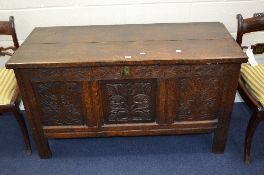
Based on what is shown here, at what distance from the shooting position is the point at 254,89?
1.51 m

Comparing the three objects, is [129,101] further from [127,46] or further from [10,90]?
[10,90]

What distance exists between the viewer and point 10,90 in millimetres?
1552

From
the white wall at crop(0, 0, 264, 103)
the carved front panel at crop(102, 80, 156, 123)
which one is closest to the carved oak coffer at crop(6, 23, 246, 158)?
the carved front panel at crop(102, 80, 156, 123)

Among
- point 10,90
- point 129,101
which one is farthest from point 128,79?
point 10,90

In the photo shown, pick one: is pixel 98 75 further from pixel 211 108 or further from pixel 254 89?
pixel 254 89

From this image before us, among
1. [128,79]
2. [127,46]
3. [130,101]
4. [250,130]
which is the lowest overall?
[250,130]

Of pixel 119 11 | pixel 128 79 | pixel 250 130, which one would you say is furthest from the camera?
pixel 119 11

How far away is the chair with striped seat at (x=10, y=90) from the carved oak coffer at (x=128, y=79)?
0.32 ft

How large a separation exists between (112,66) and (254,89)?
75cm

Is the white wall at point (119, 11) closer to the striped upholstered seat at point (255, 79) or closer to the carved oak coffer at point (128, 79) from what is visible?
the carved oak coffer at point (128, 79)

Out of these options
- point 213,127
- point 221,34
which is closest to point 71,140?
point 213,127

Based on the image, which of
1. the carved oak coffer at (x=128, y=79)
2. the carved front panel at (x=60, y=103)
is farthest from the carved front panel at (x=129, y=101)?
the carved front panel at (x=60, y=103)

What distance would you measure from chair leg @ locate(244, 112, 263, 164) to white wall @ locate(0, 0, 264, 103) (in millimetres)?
636

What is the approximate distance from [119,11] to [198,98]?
2.30 ft
